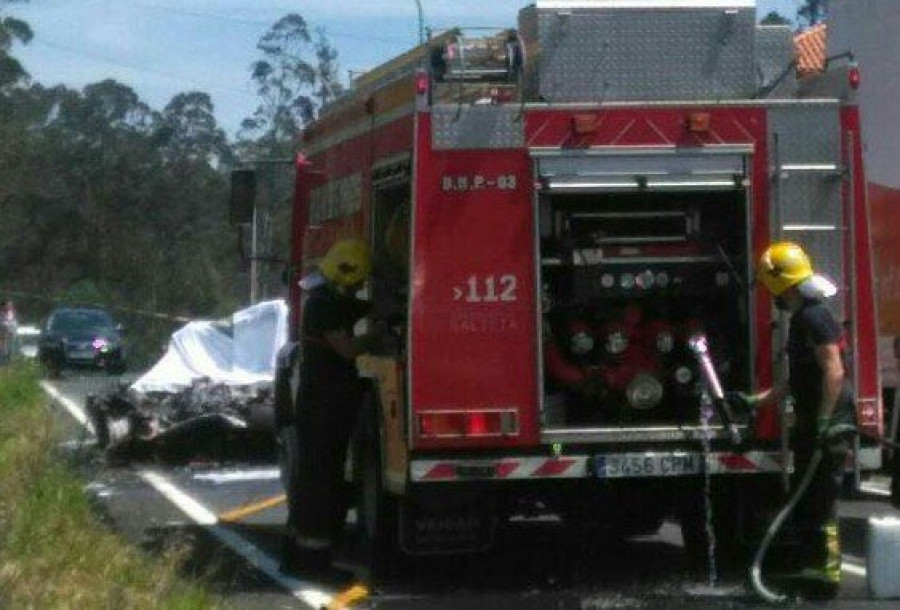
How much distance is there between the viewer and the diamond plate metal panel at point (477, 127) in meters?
12.5

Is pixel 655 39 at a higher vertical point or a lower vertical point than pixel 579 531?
higher

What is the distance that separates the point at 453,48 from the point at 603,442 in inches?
94.2

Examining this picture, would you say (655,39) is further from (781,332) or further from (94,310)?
(94,310)

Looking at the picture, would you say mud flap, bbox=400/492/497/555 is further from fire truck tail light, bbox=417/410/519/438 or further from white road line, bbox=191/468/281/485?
white road line, bbox=191/468/281/485

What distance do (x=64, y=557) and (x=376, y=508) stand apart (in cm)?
208

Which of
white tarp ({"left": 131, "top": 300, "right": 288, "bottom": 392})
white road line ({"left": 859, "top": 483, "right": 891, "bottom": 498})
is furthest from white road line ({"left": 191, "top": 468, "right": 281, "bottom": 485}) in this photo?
white road line ({"left": 859, "top": 483, "right": 891, "bottom": 498})

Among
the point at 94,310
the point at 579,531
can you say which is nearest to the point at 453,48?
the point at 579,531

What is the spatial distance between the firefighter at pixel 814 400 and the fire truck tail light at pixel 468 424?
1321mm

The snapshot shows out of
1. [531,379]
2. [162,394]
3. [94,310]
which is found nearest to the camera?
[531,379]

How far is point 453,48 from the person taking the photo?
12.8 m

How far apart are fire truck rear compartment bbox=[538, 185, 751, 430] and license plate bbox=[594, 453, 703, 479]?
0.97 ft

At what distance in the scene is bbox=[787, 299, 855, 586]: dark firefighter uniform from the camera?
1191 cm

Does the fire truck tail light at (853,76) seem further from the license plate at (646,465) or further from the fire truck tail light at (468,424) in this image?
the fire truck tail light at (468,424)

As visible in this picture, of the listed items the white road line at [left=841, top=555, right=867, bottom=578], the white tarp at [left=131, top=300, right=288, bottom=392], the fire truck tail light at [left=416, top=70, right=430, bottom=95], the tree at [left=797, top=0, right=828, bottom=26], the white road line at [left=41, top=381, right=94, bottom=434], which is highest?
the tree at [left=797, top=0, right=828, bottom=26]
